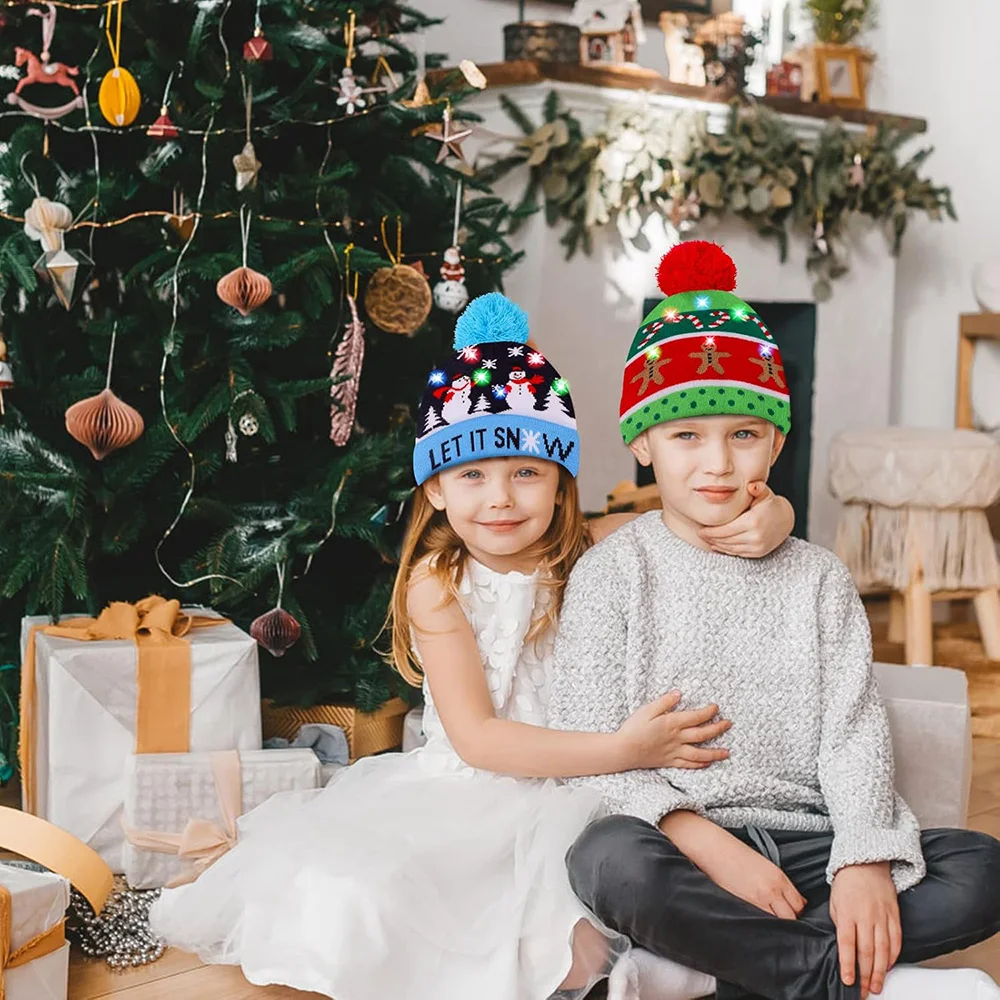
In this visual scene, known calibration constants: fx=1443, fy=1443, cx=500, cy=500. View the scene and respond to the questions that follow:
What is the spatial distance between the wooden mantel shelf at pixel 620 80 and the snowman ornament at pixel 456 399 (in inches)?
58.9

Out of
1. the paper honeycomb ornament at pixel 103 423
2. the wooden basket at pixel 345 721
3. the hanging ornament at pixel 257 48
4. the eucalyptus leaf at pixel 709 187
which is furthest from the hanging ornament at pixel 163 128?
the eucalyptus leaf at pixel 709 187

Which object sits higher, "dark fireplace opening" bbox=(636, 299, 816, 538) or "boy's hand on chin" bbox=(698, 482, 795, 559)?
"dark fireplace opening" bbox=(636, 299, 816, 538)

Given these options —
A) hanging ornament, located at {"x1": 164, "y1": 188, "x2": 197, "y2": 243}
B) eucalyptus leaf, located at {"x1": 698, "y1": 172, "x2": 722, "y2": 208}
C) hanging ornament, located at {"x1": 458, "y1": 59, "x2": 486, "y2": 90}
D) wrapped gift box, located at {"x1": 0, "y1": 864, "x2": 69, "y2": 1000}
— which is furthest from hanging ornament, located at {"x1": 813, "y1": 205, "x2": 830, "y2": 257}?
wrapped gift box, located at {"x1": 0, "y1": 864, "x2": 69, "y2": 1000}

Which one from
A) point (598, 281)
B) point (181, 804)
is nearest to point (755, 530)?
point (181, 804)

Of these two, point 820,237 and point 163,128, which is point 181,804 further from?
point 820,237

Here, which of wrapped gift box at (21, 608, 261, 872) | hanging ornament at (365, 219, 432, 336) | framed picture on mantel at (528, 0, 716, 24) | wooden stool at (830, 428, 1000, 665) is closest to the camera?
wrapped gift box at (21, 608, 261, 872)

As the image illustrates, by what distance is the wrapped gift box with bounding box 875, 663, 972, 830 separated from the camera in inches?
66.1

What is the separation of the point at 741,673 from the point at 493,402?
0.39m

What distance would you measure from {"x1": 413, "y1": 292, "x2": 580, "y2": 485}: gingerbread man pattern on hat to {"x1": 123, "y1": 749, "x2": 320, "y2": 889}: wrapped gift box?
47cm

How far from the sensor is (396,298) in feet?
6.66

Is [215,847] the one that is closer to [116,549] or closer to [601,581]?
[116,549]

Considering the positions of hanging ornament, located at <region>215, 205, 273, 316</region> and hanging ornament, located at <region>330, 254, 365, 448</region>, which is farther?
hanging ornament, located at <region>330, 254, 365, 448</region>

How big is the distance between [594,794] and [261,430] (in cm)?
71

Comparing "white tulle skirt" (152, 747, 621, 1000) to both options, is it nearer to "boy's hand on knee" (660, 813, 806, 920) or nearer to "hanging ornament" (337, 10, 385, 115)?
"boy's hand on knee" (660, 813, 806, 920)
